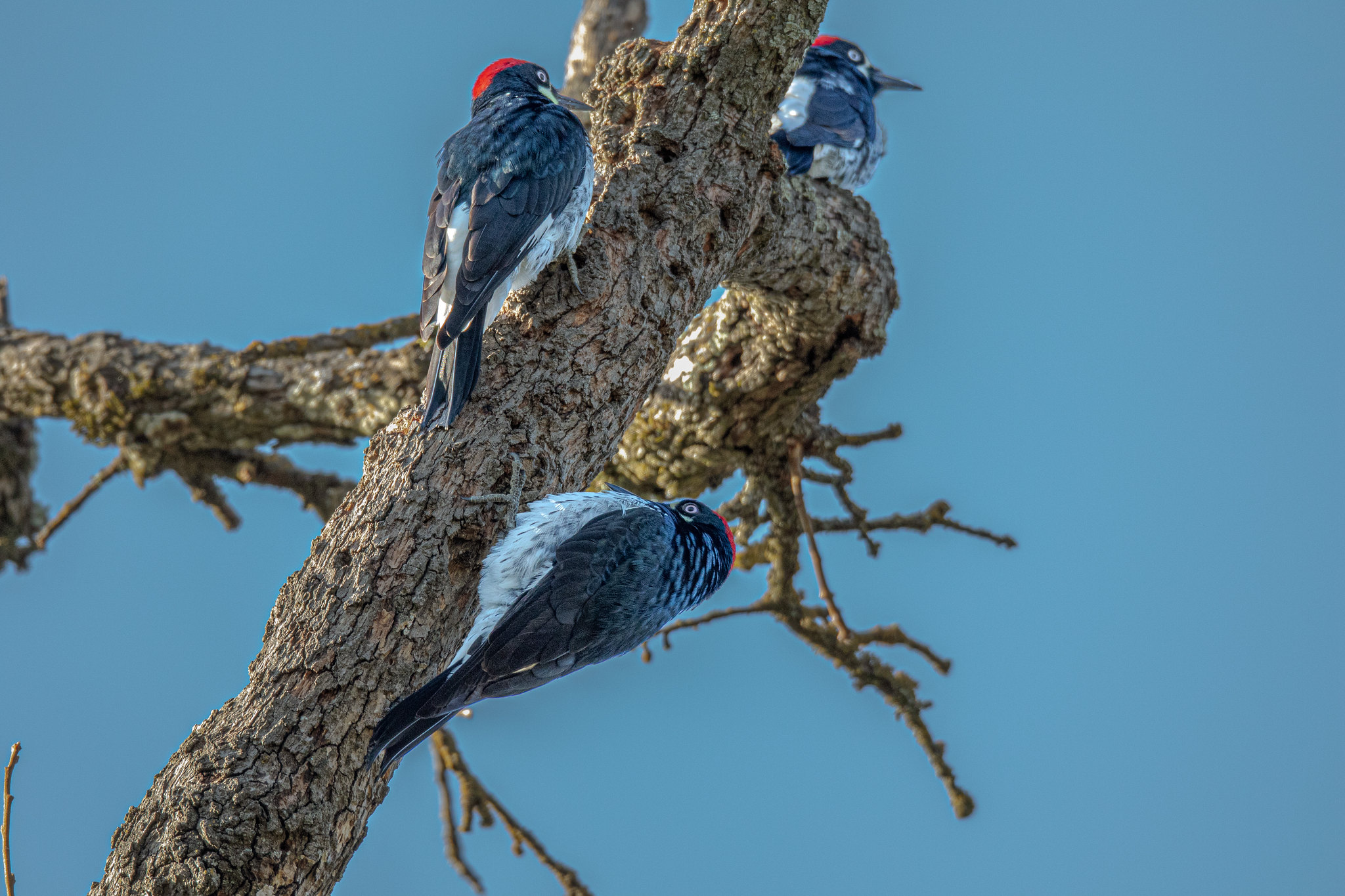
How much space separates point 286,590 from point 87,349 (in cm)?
336

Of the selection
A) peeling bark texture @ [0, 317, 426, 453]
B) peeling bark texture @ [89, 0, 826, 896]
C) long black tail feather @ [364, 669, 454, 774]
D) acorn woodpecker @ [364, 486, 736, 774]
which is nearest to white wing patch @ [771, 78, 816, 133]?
peeling bark texture @ [89, 0, 826, 896]

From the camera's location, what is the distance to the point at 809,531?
4.66m

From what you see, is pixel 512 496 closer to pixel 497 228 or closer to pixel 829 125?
pixel 497 228

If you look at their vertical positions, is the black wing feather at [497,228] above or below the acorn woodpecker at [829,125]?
below

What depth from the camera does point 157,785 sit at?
7.84 feet

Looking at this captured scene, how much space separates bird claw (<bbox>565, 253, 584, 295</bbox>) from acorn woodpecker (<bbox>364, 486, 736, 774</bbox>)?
0.64 metres

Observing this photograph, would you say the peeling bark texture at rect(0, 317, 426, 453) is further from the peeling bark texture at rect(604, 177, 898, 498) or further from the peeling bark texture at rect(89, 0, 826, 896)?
the peeling bark texture at rect(89, 0, 826, 896)

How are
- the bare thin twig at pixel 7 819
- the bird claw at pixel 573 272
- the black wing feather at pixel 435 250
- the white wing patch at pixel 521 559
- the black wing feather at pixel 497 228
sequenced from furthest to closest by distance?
the bird claw at pixel 573 272 → the black wing feather at pixel 435 250 → the black wing feather at pixel 497 228 → the white wing patch at pixel 521 559 → the bare thin twig at pixel 7 819

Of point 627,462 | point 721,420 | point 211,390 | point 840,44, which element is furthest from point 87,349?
point 840,44

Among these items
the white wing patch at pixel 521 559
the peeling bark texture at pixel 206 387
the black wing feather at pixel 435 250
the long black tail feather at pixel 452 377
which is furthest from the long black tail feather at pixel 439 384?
the peeling bark texture at pixel 206 387

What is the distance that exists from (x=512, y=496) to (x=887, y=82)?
183 inches

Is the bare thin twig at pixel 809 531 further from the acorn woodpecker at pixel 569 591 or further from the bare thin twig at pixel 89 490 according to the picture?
the bare thin twig at pixel 89 490

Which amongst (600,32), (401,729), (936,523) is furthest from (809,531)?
(600,32)

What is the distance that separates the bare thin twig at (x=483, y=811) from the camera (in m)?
4.32
